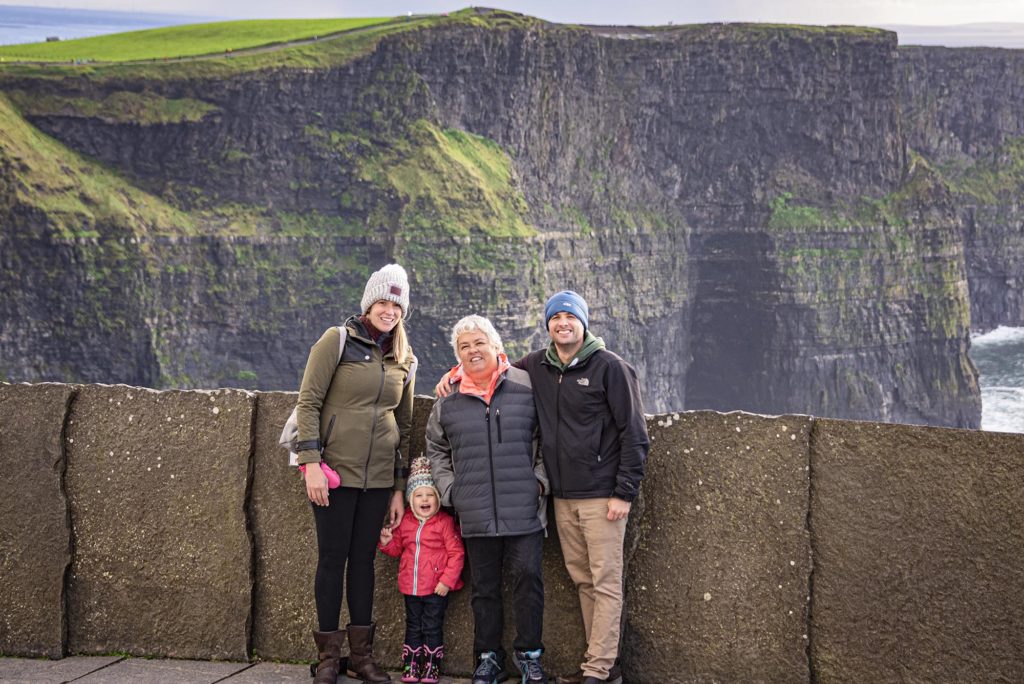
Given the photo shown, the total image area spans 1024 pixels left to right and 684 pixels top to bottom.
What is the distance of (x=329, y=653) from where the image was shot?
743 cm

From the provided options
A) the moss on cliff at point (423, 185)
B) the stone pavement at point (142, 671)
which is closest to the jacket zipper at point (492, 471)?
the stone pavement at point (142, 671)

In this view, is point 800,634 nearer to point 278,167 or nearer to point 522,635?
point 522,635

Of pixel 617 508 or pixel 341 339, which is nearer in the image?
pixel 617 508

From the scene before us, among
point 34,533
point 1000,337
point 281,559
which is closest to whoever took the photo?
point 281,559

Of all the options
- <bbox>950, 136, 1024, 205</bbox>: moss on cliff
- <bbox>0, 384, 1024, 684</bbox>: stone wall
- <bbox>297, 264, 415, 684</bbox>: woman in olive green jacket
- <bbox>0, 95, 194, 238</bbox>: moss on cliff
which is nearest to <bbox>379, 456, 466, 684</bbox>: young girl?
<bbox>297, 264, 415, 684</bbox>: woman in olive green jacket

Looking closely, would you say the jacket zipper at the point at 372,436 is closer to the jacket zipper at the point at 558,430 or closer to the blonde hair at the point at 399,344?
the blonde hair at the point at 399,344

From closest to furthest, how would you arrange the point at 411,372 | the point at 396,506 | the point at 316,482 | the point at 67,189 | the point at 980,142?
the point at 316,482 → the point at 396,506 → the point at 411,372 → the point at 67,189 → the point at 980,142

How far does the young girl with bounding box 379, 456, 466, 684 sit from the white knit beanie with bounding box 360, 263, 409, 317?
94 cm

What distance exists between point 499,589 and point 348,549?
33.9 inches

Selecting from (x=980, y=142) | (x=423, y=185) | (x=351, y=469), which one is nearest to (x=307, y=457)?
(x=351, y=469)

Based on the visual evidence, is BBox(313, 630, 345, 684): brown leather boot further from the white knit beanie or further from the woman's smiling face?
the white knit beanie

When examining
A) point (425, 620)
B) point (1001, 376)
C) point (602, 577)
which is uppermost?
point (1001, 376)

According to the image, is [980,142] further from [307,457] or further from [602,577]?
[307,457]

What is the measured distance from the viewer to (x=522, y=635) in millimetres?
7344
